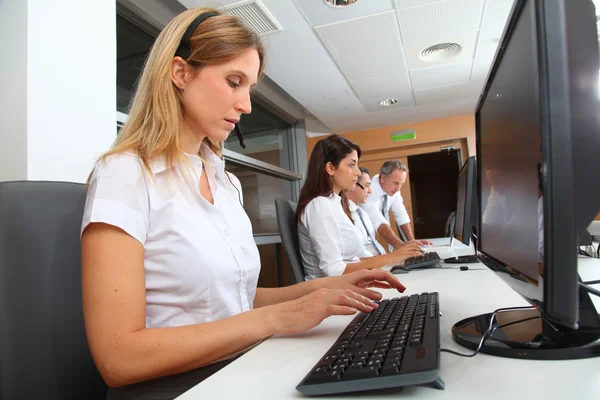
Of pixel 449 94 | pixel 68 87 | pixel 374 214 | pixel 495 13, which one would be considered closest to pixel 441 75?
pixel 449 94

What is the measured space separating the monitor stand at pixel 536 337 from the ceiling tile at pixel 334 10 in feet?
9.00

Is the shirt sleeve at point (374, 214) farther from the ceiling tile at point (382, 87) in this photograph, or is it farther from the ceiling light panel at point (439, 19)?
the ceiling light panel at point (439, 19)

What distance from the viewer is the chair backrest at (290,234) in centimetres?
182

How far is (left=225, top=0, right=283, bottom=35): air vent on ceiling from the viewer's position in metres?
2.89

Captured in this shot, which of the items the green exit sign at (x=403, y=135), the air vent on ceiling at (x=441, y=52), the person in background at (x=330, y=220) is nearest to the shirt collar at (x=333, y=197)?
the person in background at (x=330, y=220)

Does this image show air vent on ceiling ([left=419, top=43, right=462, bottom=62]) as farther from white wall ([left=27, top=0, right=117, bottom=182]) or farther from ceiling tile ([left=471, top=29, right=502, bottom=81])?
white wall ([left=27, top=0, right=117, bottom=182])

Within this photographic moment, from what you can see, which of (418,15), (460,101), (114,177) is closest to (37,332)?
(114,177)

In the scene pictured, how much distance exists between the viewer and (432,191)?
8922mm

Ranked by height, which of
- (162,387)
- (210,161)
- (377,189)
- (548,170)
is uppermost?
(377,189)

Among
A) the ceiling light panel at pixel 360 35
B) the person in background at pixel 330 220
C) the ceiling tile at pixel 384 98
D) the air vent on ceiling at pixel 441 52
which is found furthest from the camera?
the ceiling tile at pixel 384 98

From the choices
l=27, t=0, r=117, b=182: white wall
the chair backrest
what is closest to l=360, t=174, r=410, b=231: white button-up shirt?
the chair backrest

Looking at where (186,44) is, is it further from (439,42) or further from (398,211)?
(398,211)

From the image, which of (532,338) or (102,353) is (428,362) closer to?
(532,338)

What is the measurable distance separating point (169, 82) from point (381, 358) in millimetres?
796
